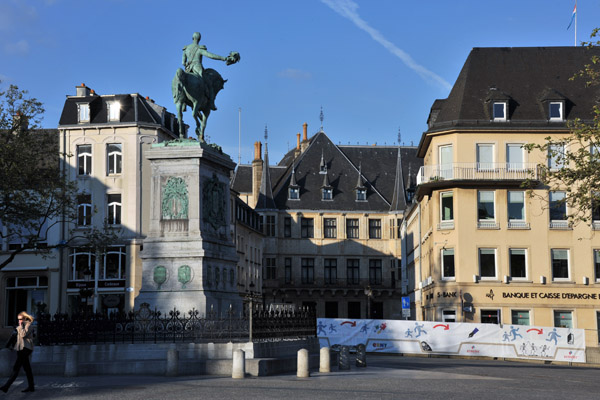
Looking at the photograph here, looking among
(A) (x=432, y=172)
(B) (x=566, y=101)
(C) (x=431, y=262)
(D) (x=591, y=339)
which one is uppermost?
(B) (x=566, y=101)

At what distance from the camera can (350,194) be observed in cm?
9819

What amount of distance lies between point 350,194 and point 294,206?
6256mm

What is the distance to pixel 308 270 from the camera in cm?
9538

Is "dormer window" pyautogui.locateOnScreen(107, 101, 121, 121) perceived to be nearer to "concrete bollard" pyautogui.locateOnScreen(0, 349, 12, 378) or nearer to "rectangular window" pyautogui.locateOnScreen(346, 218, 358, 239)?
"rectangular window" pyautogui.locateOnScreen(346, 218, 358, 239)

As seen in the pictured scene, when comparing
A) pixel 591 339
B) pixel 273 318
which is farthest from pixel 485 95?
pixel 273 318

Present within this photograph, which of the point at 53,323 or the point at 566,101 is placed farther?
the point at 566,101

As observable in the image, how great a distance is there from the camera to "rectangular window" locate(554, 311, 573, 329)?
54938 mm

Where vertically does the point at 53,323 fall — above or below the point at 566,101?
below

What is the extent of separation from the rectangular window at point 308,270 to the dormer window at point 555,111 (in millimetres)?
41731

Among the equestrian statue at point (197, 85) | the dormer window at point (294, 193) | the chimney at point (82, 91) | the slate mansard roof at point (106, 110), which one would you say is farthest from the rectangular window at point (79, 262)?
the dormer window at point (294, 193)

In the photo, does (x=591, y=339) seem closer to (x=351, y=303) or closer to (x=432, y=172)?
(x=432, y=172)

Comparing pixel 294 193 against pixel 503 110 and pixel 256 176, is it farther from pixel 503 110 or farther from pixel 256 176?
pixel 503 110

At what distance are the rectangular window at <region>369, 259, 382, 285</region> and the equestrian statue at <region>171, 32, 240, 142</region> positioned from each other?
6798cm

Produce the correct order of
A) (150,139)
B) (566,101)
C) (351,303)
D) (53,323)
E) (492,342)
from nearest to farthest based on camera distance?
(53,323) < (492,342) < (566,101) < (150,139) < (351,303)
